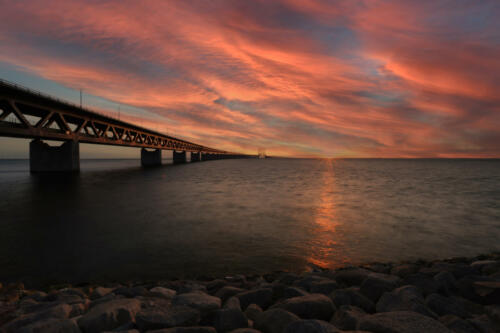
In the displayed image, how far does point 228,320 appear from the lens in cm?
361

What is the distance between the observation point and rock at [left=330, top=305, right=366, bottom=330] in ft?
11.7

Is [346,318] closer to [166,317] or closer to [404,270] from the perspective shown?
[166,317]

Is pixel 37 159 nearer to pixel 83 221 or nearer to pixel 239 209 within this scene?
pixel 83 221

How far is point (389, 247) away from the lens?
32.0ft

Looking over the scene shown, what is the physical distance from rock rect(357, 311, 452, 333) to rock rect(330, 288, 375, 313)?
79 centimetres

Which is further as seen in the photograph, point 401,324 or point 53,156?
point 53,156

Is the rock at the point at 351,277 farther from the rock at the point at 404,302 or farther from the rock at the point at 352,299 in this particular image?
the rock at the point at 404,302

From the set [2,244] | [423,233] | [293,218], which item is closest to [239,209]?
[293,218]

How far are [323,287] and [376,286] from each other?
107cm

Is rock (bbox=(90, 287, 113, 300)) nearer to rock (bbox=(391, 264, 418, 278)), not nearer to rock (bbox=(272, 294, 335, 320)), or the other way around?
rock (bbox=(272, 294, 335, 320))

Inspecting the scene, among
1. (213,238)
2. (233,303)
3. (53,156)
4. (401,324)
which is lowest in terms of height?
(213,238)

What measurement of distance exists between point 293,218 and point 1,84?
42.0 m

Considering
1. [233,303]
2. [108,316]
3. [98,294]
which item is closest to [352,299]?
[233,303]

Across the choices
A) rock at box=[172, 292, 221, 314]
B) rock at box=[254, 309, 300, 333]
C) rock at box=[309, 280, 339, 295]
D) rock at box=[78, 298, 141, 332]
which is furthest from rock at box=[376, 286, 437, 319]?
rock at box=[78, 298, 141, 332]
